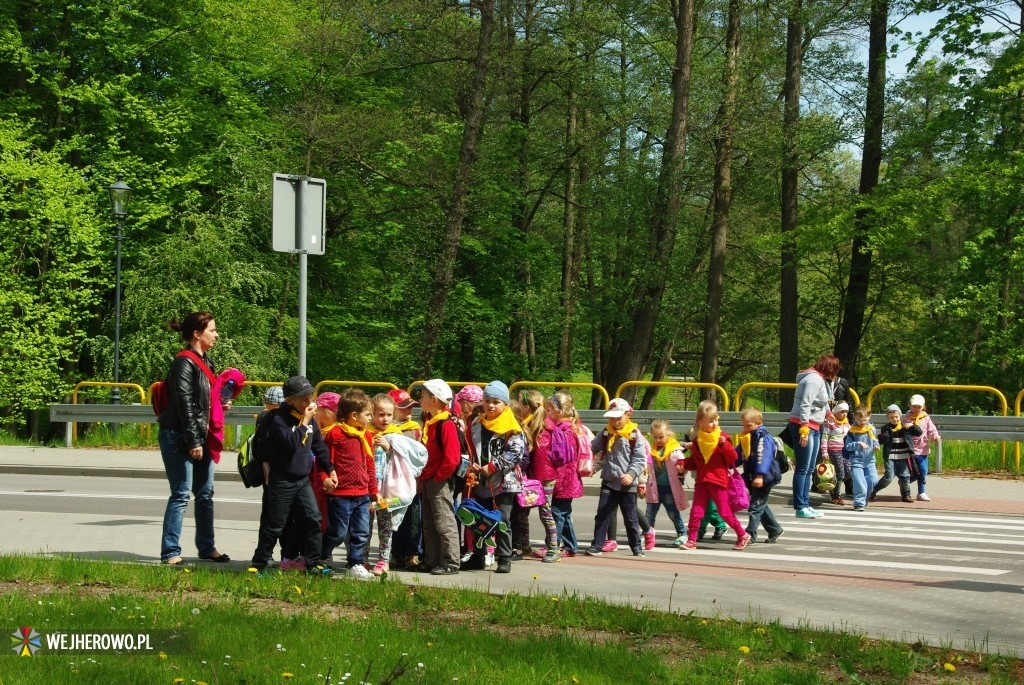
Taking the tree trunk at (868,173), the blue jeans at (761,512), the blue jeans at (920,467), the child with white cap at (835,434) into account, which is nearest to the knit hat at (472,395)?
the blue jeans at (761,512)

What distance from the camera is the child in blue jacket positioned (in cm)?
1227

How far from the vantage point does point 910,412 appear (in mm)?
16344

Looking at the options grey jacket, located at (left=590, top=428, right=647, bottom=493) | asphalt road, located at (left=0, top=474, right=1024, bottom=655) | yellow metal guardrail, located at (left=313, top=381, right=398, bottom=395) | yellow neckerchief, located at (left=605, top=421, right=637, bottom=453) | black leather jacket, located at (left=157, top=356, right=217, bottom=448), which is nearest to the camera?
asphalt road, located at (left=0, top=474, right=1024, bottom=655)

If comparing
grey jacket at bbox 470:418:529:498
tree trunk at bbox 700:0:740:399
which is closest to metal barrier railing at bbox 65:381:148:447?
grey jacket at bbox 470:418:529:498

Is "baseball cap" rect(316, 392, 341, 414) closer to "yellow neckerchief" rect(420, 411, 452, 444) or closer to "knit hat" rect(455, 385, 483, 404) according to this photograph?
"yellow neckerchief" rect(420, 411, 452, 444)

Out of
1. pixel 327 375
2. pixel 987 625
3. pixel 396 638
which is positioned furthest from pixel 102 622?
pixel 327 375

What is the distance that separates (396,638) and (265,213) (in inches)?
1045

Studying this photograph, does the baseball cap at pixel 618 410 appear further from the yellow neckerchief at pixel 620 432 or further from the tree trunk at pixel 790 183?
the tree trunk at pixel 790 183

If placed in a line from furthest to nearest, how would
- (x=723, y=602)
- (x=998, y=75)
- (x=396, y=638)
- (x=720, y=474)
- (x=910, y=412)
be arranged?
1. (x=998, y=75)
2. (x=910, y=412)
3. (x=720, y=474)
4. (x=723, y=602)
5. (x=396, y=638)

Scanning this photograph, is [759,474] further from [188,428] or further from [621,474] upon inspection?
[188,428]

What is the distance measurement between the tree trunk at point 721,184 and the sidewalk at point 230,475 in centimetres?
1512

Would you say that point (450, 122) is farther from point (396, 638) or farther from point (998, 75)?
point (396, 638)

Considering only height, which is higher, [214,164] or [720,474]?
[214,164]

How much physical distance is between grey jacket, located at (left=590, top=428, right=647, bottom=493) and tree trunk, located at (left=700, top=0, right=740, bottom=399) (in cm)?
2175
